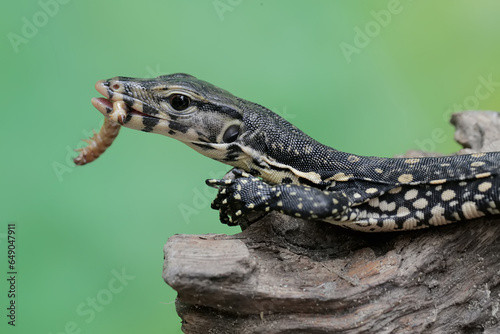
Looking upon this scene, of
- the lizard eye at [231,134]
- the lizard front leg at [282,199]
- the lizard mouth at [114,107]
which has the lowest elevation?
the lizard front leg at [282,199]

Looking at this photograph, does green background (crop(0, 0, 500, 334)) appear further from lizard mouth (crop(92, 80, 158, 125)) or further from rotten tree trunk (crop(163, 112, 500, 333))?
rotten tree trunk (crop(163, 112, 500, 333))

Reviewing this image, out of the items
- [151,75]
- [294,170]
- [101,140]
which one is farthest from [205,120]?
[151,75]

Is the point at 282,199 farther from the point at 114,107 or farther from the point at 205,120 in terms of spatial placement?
the point at 114,107

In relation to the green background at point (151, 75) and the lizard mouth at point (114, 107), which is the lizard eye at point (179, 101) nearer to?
the lizard mouth at point (114, 107)

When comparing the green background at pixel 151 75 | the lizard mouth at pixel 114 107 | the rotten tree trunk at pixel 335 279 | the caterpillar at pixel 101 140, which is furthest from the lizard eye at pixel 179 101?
the green background at pixel 151 75

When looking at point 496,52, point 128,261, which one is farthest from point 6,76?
point 496,52

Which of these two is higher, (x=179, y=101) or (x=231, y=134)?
(x=179, y=101)
